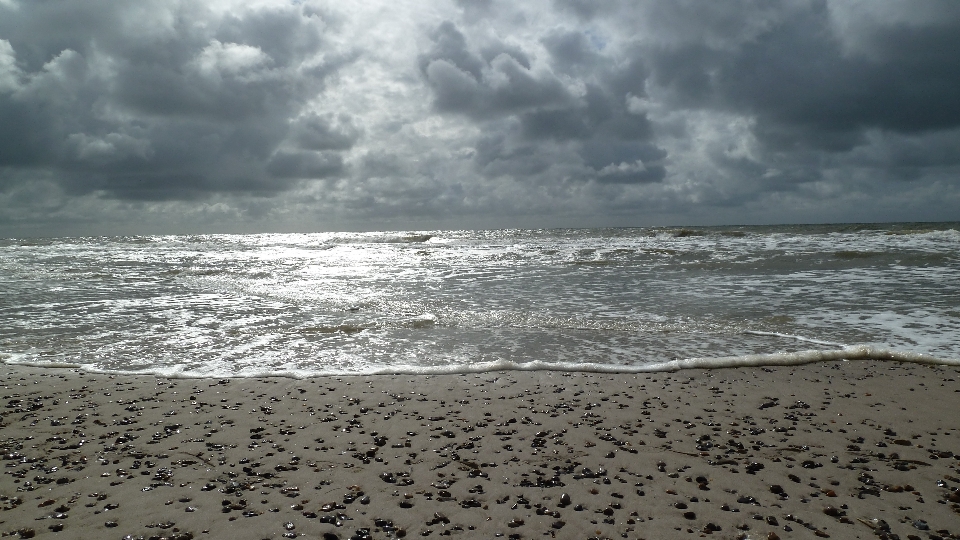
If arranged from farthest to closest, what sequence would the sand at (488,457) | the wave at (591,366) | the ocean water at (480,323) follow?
the ocean water at (480,323), the wave at (591,366), the sand at (488,457)

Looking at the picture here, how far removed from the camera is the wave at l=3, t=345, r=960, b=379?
734 cm

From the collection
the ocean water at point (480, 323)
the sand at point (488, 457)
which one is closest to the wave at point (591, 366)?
the ocean water at point (480, 323)

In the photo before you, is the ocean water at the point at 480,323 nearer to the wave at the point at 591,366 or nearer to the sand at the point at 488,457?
the wave at the point at 591,366

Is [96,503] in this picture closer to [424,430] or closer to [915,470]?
[424,430]

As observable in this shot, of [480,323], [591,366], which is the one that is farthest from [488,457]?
[480,323]

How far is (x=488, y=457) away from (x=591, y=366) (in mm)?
3266

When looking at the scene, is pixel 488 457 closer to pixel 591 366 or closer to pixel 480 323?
pixel 591 366

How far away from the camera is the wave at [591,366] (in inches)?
289

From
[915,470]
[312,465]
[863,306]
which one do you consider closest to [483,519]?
[312,465]

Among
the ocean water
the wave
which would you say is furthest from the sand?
the ocean water

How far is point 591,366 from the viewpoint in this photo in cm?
745

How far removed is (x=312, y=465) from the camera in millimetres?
4465

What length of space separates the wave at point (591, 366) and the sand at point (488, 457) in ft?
1.41

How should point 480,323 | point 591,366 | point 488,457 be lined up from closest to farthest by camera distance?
point 488,457 → point 591,366 → point 480,323
